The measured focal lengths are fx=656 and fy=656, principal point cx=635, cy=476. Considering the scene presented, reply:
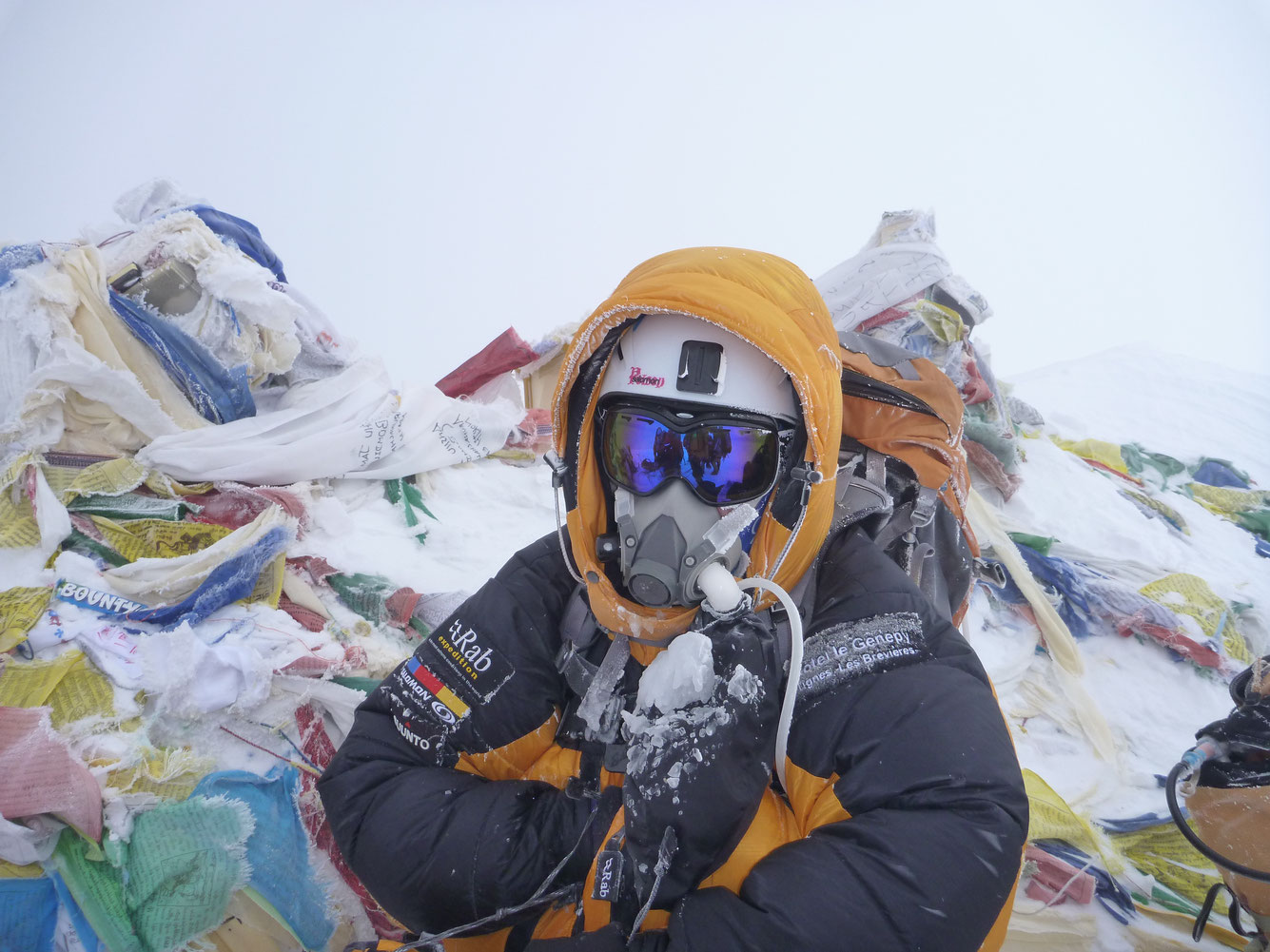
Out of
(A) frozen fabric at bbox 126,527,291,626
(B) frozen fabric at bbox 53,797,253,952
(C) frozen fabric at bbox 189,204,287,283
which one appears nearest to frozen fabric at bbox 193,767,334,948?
(B) frozen fabric at bbox 53,797,253,952

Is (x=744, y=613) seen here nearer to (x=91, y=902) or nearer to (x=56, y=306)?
(x=91, y=902)

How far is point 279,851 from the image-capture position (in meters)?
2.07

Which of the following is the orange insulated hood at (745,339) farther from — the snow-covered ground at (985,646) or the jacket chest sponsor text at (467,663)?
the snow-covered ground at (985,646)

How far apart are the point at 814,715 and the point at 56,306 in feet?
12.3

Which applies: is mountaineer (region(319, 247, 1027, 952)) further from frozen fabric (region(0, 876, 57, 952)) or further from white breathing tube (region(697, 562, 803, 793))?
frozen fabric (region(0, 876, 57, 952))

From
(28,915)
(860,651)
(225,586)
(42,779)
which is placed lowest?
(28,915)

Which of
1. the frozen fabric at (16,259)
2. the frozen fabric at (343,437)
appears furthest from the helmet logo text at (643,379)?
the frozen fabric at (16,259)

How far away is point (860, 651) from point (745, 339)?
0.73 meters

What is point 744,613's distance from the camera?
1492 millimetres

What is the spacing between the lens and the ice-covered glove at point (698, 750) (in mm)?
1234

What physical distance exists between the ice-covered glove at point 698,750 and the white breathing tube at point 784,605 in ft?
0.09

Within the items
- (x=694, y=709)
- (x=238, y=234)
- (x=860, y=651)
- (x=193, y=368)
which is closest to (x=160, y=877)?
(x=694, y=709)

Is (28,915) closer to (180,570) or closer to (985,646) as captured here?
(180,570)

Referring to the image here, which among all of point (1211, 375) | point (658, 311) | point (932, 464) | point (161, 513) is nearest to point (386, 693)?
point (658, 311)
